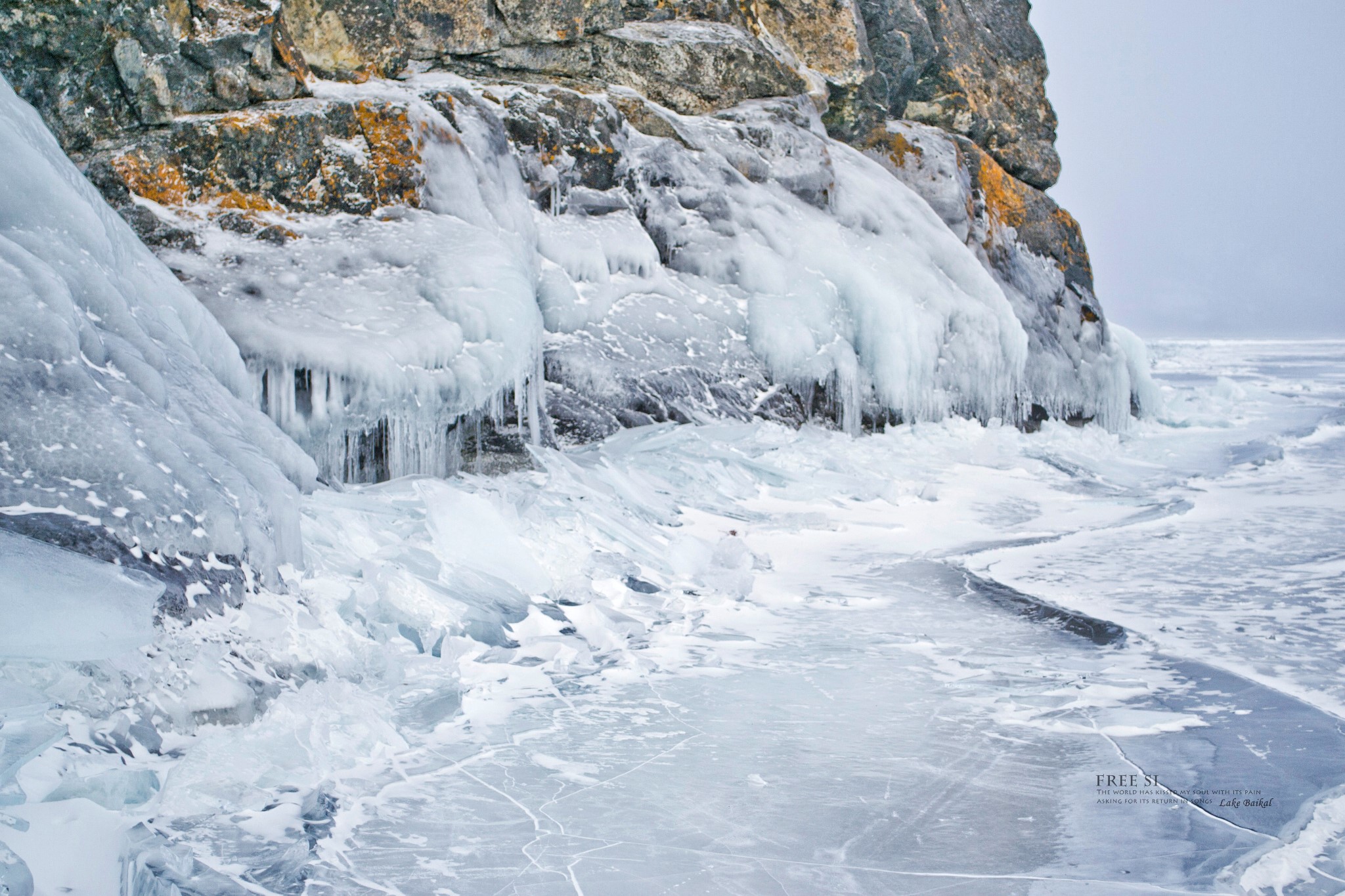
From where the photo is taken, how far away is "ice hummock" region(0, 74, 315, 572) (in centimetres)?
254

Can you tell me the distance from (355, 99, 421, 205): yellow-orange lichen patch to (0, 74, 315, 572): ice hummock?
6.99ft

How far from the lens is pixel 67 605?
2.25 metres

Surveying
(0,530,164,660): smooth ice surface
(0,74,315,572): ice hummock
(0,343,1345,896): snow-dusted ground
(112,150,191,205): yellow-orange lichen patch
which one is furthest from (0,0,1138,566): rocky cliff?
(0,530,164,660): smooth ice surface

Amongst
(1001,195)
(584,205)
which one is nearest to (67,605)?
(584,205)

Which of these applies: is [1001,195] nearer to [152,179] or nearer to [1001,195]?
[1001,195]

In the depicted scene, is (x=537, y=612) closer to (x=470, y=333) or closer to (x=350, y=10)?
(x=470, y=333)

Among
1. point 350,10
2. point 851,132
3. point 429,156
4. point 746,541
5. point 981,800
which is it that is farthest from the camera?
point 851,132

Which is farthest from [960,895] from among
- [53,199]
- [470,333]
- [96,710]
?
[470,333]

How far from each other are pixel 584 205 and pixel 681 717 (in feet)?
15.9

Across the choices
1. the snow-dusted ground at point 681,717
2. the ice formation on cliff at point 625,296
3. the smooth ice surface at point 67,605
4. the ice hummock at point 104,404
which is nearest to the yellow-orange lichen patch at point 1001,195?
the ice formation on cliff at point 625,296

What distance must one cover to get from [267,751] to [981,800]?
1.53m

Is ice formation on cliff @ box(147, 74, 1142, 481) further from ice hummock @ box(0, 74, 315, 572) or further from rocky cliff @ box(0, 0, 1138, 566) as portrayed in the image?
ice hummock @ box(0, 74, 315, 572)

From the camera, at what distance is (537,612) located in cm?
348

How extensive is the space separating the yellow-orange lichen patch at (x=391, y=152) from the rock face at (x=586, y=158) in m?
0.01
